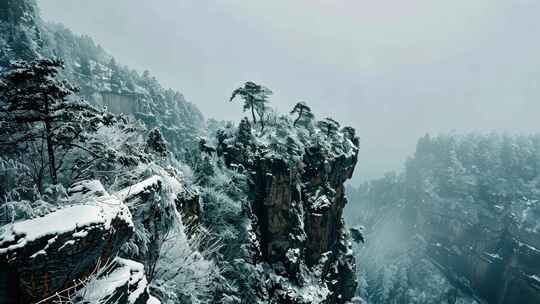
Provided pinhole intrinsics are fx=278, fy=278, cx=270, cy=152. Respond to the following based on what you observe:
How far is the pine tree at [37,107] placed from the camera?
35.7 ft

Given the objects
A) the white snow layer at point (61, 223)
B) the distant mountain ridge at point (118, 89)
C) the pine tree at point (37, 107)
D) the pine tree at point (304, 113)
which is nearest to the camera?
the white snow layer at point (61, 223)

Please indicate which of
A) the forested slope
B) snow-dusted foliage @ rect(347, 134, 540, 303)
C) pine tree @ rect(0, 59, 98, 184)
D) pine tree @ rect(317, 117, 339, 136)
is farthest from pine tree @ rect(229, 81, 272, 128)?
snow-dusted foliage @ rect(347, 134, 540, 303)

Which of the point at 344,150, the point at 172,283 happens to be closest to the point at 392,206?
the point at 344,150

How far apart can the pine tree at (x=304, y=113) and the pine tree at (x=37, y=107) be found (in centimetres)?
2865

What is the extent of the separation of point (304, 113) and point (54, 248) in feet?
118

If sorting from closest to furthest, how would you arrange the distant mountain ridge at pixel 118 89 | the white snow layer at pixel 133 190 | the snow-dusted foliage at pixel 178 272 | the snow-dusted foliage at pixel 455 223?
the white snow layer at pixel 133 190
the snow-dusted foliage at pixel 178 272
the distant mountain ridge at pixel 118 89
the snow-dusted foliage at pixel 455 223

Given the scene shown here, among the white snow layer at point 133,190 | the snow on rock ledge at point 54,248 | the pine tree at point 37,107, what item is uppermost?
the pine tree at point 37,107

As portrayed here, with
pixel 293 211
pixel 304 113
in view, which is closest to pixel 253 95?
pixel 304 113

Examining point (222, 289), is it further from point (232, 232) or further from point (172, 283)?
point (172, 283)

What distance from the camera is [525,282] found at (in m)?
82.6

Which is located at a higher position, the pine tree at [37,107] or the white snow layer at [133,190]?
the pine tree at [37,107]

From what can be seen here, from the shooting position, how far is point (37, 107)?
1166 centimetres

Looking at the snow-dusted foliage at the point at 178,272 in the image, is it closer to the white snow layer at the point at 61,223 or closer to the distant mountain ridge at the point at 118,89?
the white snow layer at the point at 61,223

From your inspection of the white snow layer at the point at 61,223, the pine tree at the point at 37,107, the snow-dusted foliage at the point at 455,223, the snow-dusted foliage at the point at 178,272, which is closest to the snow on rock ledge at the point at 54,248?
the white snow layer at the point at 61,223
